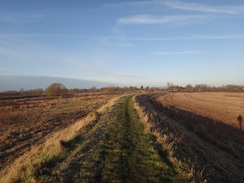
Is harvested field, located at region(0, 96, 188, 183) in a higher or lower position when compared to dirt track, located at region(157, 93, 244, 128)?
higher

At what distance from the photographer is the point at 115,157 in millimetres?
5512

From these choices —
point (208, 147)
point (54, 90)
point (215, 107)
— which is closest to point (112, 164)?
point (208, 147)

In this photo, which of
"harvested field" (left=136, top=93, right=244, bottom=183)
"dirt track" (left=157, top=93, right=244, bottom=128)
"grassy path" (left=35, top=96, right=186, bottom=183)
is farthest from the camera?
"dirt track" (left=157, top=93, right=244, bottom=128)

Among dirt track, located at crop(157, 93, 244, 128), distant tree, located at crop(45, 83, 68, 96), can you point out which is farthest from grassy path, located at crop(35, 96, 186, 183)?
distant tree, located at crop(45, 83, 68, 96)

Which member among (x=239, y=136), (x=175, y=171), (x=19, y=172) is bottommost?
(x=239, y=136)

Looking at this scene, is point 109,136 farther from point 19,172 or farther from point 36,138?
point 36,138

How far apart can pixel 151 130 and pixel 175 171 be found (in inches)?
166

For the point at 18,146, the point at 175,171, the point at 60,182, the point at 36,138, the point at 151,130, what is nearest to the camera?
the point at 60,182

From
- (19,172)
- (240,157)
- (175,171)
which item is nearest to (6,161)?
(19,172)

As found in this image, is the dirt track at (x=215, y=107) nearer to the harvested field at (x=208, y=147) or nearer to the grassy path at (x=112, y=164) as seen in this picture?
the harvested field at (x=208, y=147)

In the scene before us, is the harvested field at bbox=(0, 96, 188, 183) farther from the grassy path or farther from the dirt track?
the dirt track

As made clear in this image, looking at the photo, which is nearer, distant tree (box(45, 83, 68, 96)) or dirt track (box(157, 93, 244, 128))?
dirt track (box(157, 93, 244, 128))

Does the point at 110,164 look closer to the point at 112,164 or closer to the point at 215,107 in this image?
the point at 112,164

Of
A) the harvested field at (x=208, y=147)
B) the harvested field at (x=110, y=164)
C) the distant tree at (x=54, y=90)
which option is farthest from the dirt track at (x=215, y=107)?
the distant tree at (x=54, y=90)
